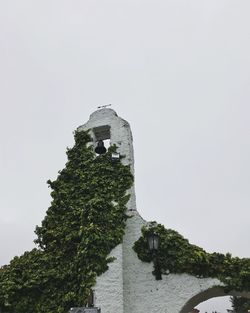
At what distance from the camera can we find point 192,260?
34.6 feet

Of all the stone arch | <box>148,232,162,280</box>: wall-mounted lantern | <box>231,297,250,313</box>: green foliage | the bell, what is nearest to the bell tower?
the bell

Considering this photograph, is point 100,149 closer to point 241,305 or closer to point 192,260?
point 192,260

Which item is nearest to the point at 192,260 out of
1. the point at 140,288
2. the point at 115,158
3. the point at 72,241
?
the point at 140,288

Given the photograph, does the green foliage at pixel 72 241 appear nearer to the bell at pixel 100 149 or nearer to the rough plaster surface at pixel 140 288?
the rough plaster surface at pixel 140 288

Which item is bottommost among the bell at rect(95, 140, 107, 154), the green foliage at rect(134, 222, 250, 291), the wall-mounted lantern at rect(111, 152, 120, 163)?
the green foliage at rect(134, 222, 250, 291)

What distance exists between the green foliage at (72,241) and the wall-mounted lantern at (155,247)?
4.07ft

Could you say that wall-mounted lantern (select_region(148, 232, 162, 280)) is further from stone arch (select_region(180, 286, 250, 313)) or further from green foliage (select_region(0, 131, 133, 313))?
green foliage (select_region(0, 131, 133, 313))

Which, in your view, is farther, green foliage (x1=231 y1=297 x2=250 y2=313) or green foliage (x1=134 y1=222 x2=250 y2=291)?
green foliage (x1=231 y1=297 x2=250 y2=313)

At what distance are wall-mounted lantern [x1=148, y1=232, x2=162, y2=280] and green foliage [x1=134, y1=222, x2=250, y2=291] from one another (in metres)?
0.17

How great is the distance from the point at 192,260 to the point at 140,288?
1563mm

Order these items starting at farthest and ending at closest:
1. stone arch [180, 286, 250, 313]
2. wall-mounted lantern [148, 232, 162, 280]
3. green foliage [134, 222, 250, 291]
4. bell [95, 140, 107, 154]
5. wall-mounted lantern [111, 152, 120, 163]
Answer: bell [95, 140, 107, 154]
wall-mounted lantern [111, 152, 120, 163]
stone arch [180, 286, 250, 313]
green foliage [134, 222, 250, 291]
wall-mounted lantern [148, 232, 162, 280]

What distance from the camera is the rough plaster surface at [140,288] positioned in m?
10.2

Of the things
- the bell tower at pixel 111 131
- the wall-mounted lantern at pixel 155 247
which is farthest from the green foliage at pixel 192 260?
the bell tower at pixel 111 131

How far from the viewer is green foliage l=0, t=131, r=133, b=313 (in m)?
10.7
